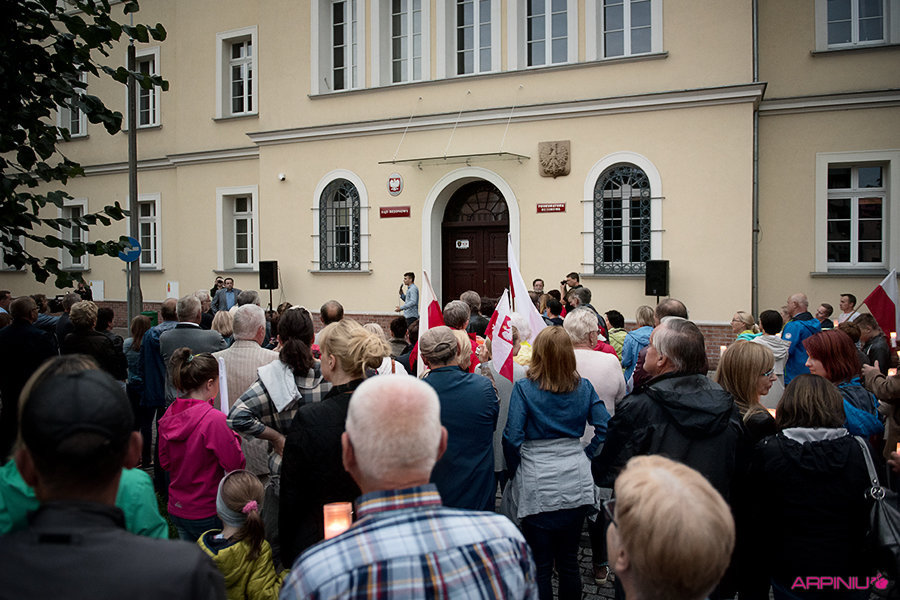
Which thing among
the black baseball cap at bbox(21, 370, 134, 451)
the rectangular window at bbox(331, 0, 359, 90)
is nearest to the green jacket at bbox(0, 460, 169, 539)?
the black baseball cap at bbox(21, 370, 134, 451)

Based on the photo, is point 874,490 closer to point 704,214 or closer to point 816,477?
point 816,477

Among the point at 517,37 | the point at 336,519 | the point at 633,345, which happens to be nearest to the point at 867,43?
the point at 517,37

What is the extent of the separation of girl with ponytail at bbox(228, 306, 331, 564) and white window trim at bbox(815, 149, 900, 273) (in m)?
11.2

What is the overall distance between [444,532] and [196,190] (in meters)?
18.7

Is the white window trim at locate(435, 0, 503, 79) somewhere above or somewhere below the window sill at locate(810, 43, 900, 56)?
above

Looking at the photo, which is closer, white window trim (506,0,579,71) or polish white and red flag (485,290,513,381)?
polish white and red flag (485,290,513,381)

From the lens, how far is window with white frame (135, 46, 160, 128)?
65.0 ft

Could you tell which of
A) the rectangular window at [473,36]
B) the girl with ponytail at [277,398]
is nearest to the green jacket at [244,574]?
the girl with ponytail at [277,398]

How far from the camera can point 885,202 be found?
1241cm

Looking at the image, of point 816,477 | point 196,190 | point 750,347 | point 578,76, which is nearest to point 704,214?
point 578,76

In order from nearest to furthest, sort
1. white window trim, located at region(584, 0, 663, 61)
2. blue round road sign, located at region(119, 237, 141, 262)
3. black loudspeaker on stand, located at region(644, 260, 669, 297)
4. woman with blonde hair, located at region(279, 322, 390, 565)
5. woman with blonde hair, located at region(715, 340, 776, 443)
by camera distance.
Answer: woman with blonde hair, located at region(279, 322, 390, 565)
woman with blonde hair, located at region(715, 340, 776, 443)
blue round road sign, located at region(119, 237, 141, 262)
black loudspeaker on stand, located at region(644, 260, 669, 297)
white window trim, located at region(584, 0, 663, 61)

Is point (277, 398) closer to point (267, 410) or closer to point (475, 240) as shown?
point (267, 410)

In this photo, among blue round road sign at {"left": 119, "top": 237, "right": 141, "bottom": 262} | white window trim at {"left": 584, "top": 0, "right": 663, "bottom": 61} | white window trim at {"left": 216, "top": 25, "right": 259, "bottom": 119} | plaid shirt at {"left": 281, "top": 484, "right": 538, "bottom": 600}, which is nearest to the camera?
plaid shirt at {"left": 281, "top": 484, "right": 538, "bottom": 600}

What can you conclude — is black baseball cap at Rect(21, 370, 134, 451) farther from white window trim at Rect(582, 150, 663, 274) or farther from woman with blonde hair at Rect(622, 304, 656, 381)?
white window trim at Rect(582, 150, 663, 274)
